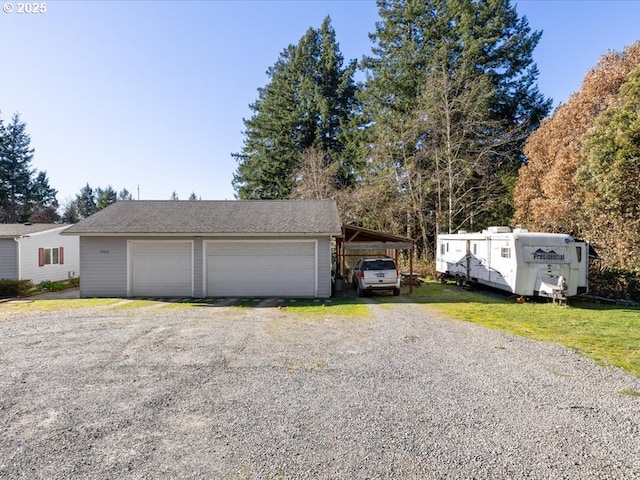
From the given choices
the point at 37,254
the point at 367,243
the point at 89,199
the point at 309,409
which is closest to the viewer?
the point at 309,409

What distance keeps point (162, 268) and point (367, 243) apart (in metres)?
8.11

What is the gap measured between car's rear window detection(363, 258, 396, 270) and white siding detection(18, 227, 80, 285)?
13996 mm

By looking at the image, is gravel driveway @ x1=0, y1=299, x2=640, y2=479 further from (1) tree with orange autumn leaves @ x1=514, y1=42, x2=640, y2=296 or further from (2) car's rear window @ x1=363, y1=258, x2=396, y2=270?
(1) tree with orange autumn leaves @ x1=514, y1=42, x2=640, y2=296

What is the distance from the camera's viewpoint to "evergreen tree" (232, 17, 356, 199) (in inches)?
1260

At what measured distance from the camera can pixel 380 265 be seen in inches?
560

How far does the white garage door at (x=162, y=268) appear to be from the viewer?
46.3 feet

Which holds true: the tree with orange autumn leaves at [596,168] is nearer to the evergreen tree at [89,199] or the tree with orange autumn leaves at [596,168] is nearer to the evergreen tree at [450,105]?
the evergreen tree at [450,105]

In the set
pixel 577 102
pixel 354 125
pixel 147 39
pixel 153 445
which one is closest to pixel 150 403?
pixel 153 445

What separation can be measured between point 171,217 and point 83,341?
8176mm

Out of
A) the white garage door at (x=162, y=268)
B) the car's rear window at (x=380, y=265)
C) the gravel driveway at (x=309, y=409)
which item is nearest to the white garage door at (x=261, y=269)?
the white garage door at (x=162, y=268)

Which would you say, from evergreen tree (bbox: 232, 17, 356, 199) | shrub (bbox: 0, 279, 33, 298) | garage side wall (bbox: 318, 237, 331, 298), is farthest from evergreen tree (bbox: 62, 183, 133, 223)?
garage side wall (bbox: 318, 237, 331, 298)

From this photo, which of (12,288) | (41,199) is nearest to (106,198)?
(41,199)

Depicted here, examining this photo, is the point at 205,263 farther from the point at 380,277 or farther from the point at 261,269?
the point at 380,277

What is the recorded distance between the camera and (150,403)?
4598 millimetres
